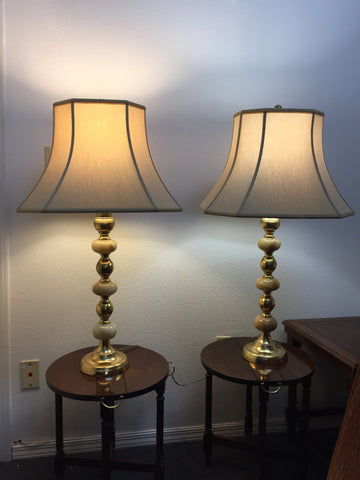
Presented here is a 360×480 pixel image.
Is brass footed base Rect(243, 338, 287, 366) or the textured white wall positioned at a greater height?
the textured white wall

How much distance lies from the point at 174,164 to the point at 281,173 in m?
0.50

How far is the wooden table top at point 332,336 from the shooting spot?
4.37 feet

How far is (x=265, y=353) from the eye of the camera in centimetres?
137

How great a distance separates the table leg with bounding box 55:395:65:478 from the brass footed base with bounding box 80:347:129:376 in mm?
183

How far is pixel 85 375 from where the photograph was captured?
125 cm

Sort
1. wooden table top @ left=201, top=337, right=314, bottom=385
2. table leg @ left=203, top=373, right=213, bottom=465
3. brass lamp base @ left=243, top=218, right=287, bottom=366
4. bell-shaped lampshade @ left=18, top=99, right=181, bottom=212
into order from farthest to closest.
Answer: 1. table leg @ left=203, top=373, right=213, bottom=465
2. brass lamp base @ left=243, top=218, right=287, bottom=366
3. wooden table top @ left=201, top=337, right=314, bottom=385
4. bell-shaped lampshade @ left=18, top=99, right=181, bottom=212

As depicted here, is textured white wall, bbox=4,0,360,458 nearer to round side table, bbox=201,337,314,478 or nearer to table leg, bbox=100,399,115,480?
round side table, bbox=201,337,314,478

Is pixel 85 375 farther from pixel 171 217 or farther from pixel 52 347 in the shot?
pixel 171 217

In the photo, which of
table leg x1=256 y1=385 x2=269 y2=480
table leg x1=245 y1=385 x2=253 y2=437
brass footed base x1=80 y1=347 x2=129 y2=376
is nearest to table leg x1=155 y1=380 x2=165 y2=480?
brass footed base x1=80 y1=347 x2=129 y2=376

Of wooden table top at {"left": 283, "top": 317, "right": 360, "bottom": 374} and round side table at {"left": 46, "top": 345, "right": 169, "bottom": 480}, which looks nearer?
round side table at {"left": 46, "top": 345, "right": 169, "bottom": 480}

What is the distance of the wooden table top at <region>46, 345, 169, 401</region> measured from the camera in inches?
45.0

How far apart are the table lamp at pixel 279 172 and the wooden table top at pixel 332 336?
1.62ft

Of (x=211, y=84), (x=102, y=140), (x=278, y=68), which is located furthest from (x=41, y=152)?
(x=278, y=68)

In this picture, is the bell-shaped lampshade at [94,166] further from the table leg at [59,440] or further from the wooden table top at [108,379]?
the table leg at [59,440]
